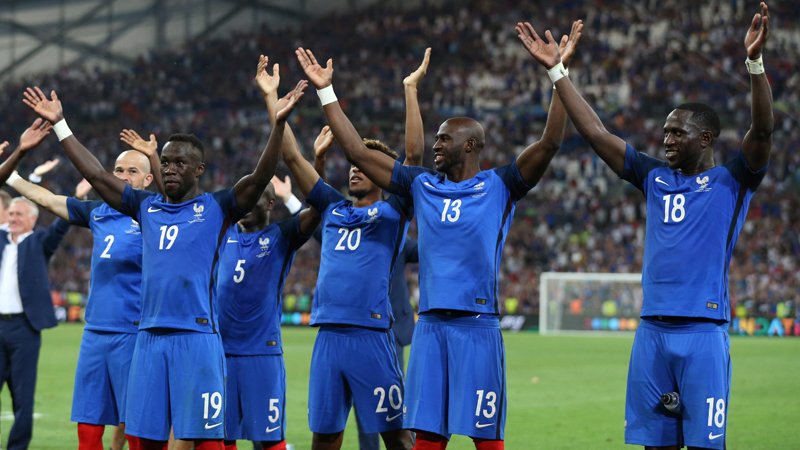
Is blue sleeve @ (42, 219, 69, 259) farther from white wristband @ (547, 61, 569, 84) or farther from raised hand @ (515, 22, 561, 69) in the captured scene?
white wristband @ (547, 61, 569, 84)

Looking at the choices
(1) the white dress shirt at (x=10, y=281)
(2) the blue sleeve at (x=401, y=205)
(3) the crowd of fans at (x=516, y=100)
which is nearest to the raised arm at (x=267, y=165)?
(2) the blue sleeve at (x=401, y=205)

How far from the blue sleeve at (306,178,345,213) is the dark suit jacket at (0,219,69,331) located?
3272 millimetres

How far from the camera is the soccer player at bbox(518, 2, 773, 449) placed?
666 centimetres

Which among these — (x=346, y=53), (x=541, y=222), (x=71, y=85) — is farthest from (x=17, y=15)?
(x=541, y=222)

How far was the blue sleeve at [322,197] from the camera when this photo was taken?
8305mm

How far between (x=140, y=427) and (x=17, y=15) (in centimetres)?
4879

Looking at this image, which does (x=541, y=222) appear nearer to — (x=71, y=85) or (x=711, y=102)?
(x=711, y=102)

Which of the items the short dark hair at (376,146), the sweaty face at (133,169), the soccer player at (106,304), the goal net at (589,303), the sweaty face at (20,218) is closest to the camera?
the short dark hair at (376,146)

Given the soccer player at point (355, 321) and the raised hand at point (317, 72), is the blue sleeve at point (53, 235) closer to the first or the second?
the soccer player at point (355, 321)

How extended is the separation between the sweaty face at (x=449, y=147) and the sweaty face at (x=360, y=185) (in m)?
0.94

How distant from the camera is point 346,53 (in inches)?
1911

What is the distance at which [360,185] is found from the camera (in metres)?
8.34

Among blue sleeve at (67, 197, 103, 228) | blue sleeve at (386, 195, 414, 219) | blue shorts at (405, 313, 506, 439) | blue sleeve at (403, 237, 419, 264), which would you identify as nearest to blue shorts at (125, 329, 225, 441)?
blue shorts at (405, 313, 506, 439)

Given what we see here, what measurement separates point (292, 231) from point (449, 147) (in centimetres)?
179
